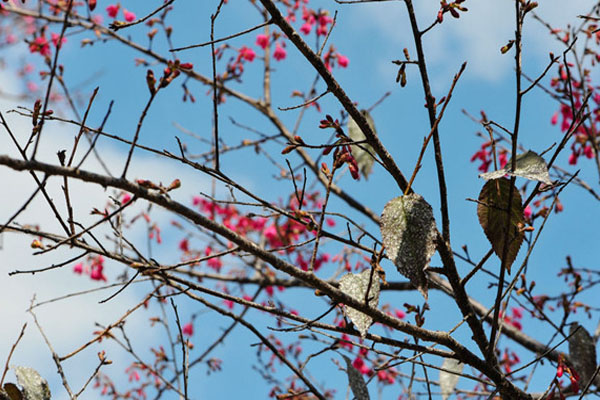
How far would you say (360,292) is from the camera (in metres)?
1.17

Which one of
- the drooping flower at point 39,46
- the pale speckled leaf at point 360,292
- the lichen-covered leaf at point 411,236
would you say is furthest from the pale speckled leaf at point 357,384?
the drooping flower at point 39,46

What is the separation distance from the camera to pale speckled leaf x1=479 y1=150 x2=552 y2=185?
43.7 inches

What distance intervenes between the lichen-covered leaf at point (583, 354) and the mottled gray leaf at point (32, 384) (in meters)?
1.45

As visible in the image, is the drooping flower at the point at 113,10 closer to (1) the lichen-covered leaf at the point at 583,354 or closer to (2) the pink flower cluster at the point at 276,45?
(2) the pink flower cluster at the point at 276,45

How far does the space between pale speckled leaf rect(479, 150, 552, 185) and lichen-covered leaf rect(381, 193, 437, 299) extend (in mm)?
147

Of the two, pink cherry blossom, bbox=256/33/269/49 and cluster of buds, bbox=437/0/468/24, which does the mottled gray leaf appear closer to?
cluster of buds, bbox=437/0/468/24

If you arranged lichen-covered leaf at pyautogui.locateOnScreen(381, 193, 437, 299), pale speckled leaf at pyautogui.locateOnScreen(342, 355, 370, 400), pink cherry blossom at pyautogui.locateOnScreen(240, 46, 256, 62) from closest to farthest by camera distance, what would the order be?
lichen-covered leaf at pyautogui.locateOnScreen(381, 193, 437, 299) → pale speckled leaf at pyautogui.locateOnScreen(342, 355, 370, 400) → pink cherry blossom at pyautogui.locateOnScreen(240, 46, 256, 62)

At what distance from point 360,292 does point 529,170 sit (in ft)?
1.32

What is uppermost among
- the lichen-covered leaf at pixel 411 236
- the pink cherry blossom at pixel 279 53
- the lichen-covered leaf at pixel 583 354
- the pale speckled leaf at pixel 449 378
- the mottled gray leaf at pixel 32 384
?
the pink cherry blossom at pixel 279 53

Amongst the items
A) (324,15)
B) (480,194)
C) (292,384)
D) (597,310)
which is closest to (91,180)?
(480,194)

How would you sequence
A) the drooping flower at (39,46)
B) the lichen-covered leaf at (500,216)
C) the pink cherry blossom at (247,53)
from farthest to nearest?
the pink cherry blossom at (247,53) < the drooping flower at (39,46) < the lichen-covered leaf at (500,216)

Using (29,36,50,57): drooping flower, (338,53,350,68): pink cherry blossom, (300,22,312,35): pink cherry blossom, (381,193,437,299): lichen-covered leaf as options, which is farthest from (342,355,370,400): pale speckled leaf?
(300,22,312,35): pink cherry blossom

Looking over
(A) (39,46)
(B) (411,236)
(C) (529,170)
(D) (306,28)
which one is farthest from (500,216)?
(D) (306,28)

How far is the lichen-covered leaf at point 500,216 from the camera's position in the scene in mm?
1226
